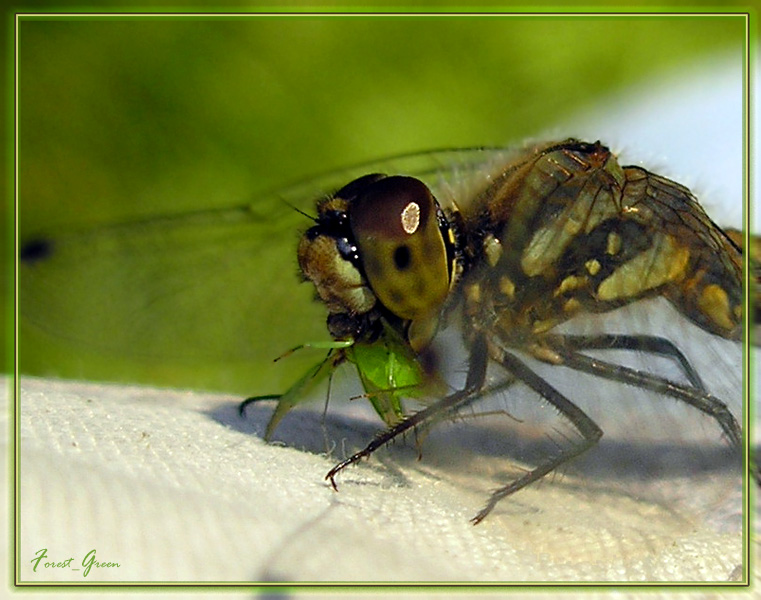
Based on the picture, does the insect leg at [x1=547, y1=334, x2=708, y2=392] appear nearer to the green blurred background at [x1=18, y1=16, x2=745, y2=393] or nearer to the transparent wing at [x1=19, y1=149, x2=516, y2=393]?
the transparent wing at [x1=19, y1=149, x2=516, y2=393]

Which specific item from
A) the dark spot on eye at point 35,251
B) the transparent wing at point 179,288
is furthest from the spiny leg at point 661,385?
the dark spot on eye at point 35,251

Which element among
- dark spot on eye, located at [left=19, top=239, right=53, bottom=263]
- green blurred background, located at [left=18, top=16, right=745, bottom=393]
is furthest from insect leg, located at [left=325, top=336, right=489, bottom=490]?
green blurred background, located at [left=18, top=16, right=745, bottom=393]

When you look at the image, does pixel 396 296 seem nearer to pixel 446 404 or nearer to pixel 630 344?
pixel 446 404

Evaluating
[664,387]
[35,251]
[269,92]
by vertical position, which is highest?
[269,92]

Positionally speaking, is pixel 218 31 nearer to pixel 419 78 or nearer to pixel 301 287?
pixel 419 78

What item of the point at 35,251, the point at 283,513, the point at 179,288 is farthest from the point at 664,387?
the point at 35,251

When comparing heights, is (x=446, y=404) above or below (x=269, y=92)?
below
